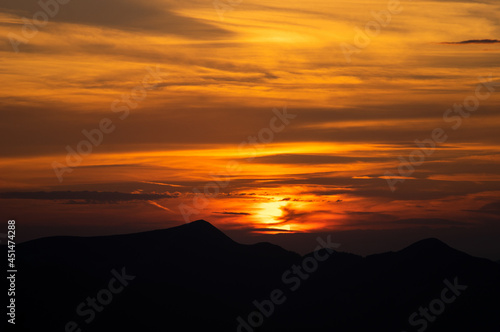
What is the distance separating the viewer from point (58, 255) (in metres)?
168

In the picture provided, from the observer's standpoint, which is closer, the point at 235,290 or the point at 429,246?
the point at 429,246

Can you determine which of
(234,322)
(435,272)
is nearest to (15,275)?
(234,322)

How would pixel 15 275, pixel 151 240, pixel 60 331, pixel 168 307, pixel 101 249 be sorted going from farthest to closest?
pixel 151 240 < pixel 101 249 < pixel 168 307 < pixel 15 275 < pixel 60 331

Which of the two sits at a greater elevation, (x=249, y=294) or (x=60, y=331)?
(x=249, y=294)

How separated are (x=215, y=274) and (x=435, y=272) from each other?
56.8 metres

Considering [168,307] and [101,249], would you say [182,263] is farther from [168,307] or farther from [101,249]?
[168,307]

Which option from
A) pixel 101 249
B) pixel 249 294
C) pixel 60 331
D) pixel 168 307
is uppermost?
pixel 101 249

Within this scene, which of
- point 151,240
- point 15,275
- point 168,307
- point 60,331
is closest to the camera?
point 60,331

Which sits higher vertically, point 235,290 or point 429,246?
point 429,246

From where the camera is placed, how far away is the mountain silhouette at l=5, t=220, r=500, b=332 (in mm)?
137375

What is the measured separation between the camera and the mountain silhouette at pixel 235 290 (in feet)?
451

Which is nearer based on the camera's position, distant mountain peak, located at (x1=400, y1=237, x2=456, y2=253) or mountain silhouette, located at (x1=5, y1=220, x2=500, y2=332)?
mountain silhouette, located at (x1=5, y1=220, x2=500, y2=332)

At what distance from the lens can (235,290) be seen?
188 meters

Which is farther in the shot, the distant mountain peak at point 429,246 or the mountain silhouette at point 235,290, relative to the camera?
the distant mountain peak at point 429,246
